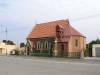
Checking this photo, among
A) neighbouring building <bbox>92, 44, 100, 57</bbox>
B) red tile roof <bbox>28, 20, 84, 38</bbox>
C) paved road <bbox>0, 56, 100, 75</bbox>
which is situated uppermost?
red tile roof <bbox>28, 20, 84, 38</bbox>

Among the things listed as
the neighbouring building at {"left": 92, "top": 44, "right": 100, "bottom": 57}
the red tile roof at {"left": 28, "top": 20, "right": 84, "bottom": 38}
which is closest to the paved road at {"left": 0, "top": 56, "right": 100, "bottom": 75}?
the red tile roof at {"left": 28, "top": 20, "right": 84, "bottom": 38}

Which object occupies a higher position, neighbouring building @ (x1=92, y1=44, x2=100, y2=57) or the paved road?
neighbouring building @ (x1=92, y1=44, x2=100, y2=57)

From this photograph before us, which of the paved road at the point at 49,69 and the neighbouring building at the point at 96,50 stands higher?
the neighbouring building at the point at 96,50

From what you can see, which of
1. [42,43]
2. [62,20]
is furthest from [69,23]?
[42,43]

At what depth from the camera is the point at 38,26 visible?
271ft

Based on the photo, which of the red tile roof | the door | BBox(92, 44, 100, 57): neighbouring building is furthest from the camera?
BBox(92, 44, 100, 57): neighbouring building

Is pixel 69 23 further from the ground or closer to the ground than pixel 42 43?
further from the ground

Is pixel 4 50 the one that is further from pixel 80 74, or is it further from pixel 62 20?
pixel 80 74

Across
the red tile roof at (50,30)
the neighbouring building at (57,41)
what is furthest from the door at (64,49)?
the red tile roof at (50,30)

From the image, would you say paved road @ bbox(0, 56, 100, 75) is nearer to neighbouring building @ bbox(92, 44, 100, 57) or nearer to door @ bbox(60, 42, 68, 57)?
door @ bbox(60, 42, 68, 57)

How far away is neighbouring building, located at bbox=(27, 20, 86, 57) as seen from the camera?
70.5m

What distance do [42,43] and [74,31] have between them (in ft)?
32.1

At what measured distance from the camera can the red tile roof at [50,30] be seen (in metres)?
72.8

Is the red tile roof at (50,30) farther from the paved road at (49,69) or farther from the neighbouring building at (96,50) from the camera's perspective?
the paved road at (49,69)
